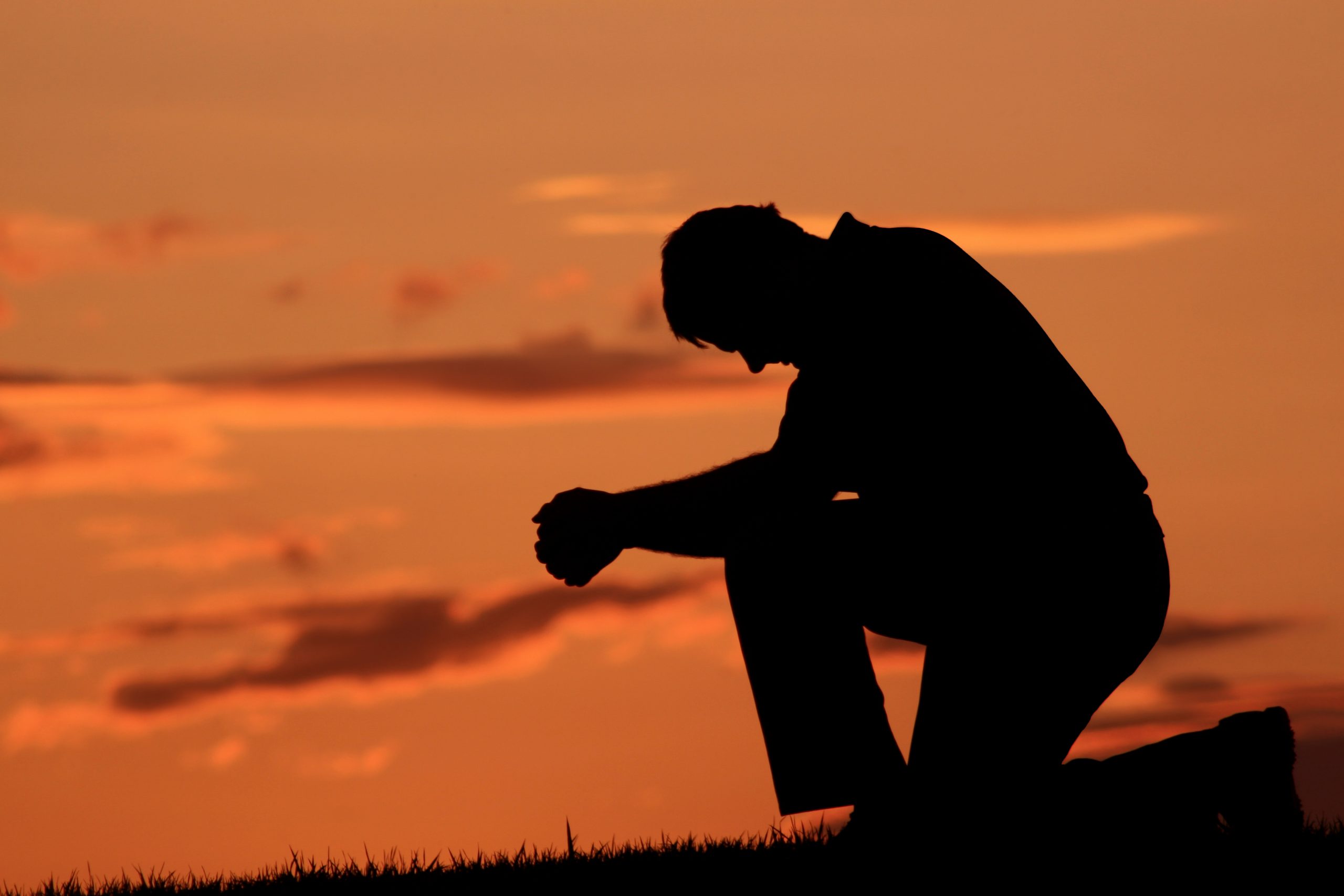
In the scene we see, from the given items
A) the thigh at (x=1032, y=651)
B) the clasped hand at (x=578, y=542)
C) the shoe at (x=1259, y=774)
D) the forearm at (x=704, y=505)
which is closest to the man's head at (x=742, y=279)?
the forearm at (x=704, y=505)

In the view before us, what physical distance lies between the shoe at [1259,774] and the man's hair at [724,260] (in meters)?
2.41

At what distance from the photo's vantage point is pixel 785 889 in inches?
233

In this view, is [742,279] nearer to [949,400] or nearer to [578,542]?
[949,400]

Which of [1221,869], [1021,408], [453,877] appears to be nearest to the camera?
[1021,408]

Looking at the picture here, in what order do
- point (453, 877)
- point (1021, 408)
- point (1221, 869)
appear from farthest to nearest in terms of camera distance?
point (453, 877) < point (1221, 869) < point (1021, 408)

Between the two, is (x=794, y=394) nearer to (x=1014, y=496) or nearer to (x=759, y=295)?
(x=759, y=295)

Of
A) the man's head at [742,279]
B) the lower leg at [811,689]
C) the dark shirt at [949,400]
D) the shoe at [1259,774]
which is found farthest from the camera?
the shoe at [1259,774]

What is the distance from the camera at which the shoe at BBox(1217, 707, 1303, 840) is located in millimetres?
5930

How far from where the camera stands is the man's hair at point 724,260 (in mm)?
5598

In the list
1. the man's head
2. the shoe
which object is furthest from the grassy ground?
the man's head

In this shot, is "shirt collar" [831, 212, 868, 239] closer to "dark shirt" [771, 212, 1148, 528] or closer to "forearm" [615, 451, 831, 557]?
"dark shirt" [771, 212, 1148, 528]

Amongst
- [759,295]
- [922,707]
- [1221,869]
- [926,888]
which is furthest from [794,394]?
[1221,869]

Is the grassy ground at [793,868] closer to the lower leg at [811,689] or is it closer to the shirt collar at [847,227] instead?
the lower leg at [811,689]

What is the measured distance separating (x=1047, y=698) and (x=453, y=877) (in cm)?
275
